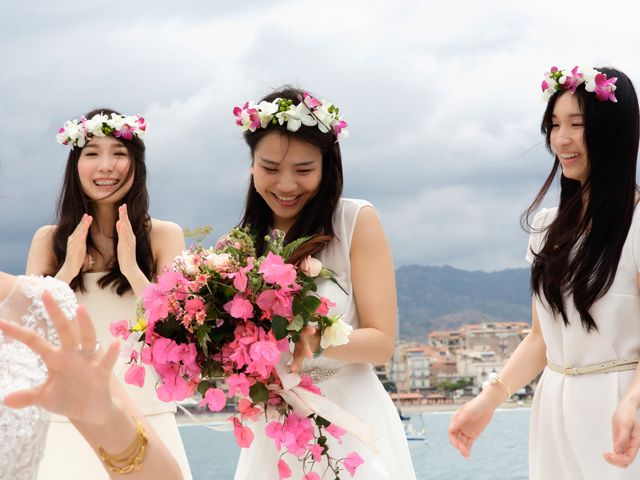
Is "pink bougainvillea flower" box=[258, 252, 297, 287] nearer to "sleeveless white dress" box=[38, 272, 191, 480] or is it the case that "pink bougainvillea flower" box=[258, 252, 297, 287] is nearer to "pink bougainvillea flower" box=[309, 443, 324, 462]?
"pink bougainvillea flower" box=[309, 443, 324, 462]

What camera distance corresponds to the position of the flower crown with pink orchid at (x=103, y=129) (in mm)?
5637

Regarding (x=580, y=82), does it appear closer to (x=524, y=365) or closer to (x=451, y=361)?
(x=524, y=365)

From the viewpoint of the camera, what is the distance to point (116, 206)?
559 cm

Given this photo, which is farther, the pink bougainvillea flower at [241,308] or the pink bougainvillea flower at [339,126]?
the pink bougainvillea flower at [339,126]

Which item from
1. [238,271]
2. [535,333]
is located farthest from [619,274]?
[238,271]

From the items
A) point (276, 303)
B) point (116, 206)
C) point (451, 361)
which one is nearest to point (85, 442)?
point (116, 206)

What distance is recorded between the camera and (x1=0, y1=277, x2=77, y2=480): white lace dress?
98.6 inches

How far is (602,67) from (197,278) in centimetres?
195

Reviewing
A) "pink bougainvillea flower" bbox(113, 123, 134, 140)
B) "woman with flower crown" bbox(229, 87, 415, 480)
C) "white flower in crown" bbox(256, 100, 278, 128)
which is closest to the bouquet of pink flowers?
"woman with flower crown" bbox(229, 87, 415, 480)

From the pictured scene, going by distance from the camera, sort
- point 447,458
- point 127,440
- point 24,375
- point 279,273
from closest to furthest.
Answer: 1. point 127,440
2. point 24,375
3. point 279,273
4. point 447,458

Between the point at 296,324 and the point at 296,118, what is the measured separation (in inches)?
49.8

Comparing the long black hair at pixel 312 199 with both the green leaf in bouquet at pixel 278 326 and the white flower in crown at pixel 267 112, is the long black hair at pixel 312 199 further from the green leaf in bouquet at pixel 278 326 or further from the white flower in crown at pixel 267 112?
the green leaf in bouquet at pixel 278 326

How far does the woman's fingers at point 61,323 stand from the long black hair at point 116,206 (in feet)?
11.1

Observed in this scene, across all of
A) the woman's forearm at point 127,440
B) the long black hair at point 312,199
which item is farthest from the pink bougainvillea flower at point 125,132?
the woman's forearm at point 127,440
